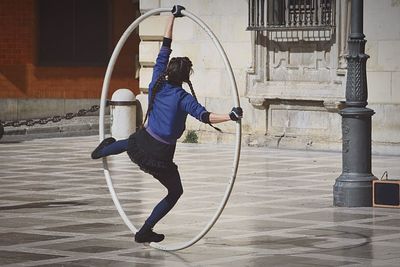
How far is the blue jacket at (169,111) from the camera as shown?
479 inches

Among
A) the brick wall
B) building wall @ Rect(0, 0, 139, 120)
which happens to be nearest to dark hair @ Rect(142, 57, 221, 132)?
building wall @ Rect(0, 0, 139, 120)

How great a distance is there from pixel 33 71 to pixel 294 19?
8.99m

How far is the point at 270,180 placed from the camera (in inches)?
741

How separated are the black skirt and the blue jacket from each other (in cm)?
5

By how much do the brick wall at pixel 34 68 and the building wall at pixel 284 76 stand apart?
4734 millimetres

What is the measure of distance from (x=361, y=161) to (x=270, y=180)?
301cm

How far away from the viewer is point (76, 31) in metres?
32.0

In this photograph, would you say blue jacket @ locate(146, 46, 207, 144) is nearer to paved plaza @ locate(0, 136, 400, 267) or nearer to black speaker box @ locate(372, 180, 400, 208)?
paved plaza @ locate(0, 136, 400, 267)

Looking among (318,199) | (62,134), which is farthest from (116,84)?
(318,199)

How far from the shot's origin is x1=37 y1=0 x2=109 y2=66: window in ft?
104

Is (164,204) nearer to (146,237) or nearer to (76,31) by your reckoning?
(146,237)

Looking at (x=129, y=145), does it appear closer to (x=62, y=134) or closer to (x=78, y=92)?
(x=62, y=134)

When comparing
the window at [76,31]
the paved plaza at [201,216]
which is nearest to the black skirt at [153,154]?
the paved plaza at [201,216]

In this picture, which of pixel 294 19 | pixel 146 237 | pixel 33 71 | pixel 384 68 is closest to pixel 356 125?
pixel 146 237
